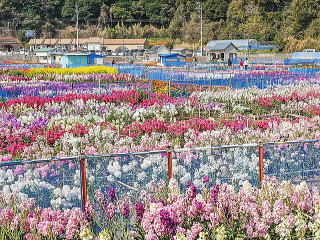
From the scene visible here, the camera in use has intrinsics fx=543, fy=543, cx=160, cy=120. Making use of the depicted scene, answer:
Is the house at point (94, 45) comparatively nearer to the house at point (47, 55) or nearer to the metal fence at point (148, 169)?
the house at point (47, 55)

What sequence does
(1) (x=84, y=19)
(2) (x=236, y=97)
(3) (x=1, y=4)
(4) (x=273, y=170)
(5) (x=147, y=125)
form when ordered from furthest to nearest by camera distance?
(1) (x=84, y=19)
(3) (x=1, y=4)
(2) (x=236, y=97)
(5) (x=147, y=125)
(4) (x=273, y=170)

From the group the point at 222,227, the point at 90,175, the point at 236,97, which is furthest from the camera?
the point at 236,97

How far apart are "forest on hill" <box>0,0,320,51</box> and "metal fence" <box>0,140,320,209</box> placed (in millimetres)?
61106

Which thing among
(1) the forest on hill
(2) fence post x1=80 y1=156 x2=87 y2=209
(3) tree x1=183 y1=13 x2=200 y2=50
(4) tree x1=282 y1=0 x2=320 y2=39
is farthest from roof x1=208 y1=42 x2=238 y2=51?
(2) fence post x1=80 y1=156 x2=87 y2=209

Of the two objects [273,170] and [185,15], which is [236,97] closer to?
[273,170]

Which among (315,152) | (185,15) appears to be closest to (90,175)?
(315,152)

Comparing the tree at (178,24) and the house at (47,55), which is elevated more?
the tree at (178,24)

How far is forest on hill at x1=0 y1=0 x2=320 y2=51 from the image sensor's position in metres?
Answer: 77.4

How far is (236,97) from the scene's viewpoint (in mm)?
18281

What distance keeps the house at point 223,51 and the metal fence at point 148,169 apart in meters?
54.2

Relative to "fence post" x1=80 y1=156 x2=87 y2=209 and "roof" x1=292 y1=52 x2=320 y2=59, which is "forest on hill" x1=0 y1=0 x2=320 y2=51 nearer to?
"roof" x1=292 y1=52 x2=320 y2=59

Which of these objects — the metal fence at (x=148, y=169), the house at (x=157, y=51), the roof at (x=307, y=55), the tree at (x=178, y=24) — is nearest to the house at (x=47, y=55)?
the house at (x=157, y=51)

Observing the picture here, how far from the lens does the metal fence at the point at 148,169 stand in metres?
6.39

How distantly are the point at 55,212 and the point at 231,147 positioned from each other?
2.58 metres
